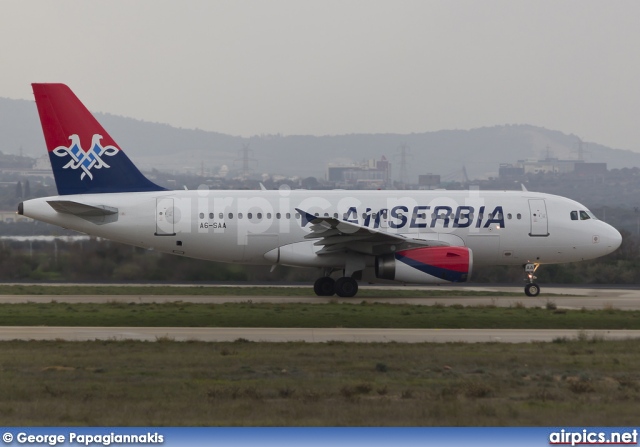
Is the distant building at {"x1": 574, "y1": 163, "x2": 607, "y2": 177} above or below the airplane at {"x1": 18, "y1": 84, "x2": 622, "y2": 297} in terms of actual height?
above

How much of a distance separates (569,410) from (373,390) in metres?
3.09

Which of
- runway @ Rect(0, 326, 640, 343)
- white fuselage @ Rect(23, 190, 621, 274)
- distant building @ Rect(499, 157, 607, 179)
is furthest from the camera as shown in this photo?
distant building @ Rect(499, 157, 607, 179)

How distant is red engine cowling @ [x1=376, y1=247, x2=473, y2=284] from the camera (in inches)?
1211

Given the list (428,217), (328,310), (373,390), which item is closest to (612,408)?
(373,390)

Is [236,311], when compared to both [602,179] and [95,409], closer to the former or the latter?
[95,409]

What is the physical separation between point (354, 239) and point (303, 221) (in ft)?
7.33

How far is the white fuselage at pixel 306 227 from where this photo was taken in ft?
105

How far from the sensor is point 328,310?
27.5 meters

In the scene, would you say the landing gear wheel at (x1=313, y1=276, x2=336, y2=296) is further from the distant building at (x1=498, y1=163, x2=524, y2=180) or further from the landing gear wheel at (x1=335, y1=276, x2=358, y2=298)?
the distant building at (x1=498, y1=163, x2=524, y2=180)

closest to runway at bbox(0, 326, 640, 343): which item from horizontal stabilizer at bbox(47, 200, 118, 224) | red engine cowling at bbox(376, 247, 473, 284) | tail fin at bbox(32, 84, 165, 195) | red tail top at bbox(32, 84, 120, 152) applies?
red engine cowling at bbox(376, 247, 473, 284)

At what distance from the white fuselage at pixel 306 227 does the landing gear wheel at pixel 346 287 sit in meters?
0.61
